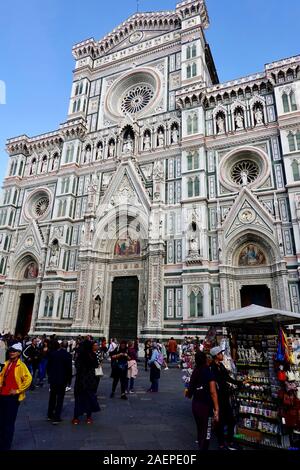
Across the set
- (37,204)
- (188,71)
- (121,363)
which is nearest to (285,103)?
(188,71)

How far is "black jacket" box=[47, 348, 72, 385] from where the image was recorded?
643cm

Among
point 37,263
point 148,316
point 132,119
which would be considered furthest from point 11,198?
point 148,316

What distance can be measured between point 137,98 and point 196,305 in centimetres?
2017

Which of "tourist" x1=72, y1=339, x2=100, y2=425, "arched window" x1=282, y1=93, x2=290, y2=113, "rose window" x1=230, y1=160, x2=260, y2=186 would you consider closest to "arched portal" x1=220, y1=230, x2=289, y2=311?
"rose window" x1=230, y1=160, x2=260, y2=186

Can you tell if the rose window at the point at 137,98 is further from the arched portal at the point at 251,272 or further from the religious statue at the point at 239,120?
the arched portal at the point at 251,272

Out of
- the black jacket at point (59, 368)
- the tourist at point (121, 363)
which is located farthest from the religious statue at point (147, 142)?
the black jacket at point (59, 368)

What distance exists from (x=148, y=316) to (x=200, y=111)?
15.5 m

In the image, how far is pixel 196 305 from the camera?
18.0 metres

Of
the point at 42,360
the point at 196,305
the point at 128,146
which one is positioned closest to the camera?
the point at 42,360

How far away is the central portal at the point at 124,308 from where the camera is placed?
20.4 metres

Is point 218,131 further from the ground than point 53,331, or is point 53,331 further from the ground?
point 218,131

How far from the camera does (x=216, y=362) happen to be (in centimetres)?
560

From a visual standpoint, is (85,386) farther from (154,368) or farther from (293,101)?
(293,101)
